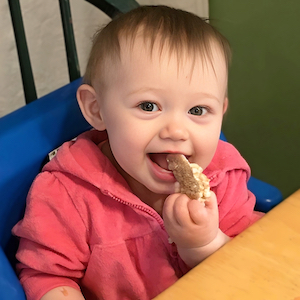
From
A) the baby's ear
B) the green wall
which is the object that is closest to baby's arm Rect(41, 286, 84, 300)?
the baby's ear

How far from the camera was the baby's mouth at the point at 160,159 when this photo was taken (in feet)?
2.06

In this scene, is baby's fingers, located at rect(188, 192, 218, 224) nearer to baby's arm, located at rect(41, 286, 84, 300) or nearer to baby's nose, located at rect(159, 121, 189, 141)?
baby's nose, located at rect(159, 121, 189, 141)

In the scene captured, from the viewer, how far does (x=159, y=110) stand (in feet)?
1.97

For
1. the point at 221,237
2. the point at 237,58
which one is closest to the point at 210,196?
the point at 221,237

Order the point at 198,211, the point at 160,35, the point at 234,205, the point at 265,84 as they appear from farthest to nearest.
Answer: the point at 265,84 < the point at 234,205 < the point at 160,35 < the point at 198,211

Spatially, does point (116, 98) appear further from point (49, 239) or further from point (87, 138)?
point (49, 239)

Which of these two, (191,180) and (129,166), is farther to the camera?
(129,166)

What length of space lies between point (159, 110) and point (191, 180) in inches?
5.2

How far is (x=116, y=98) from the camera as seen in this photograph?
2.05 feet

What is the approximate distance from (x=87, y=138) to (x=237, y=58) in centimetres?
76

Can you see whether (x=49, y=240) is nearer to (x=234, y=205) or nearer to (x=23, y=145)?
(x=23, y=145)

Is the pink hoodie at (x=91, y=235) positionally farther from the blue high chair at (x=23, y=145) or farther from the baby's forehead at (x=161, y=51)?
the baby's forehead at (x=161, y=51)

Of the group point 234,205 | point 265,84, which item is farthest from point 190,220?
point 265,84

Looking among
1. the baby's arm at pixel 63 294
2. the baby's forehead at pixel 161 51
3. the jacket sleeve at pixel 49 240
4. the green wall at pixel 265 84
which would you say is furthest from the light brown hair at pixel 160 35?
the green wall at pixel 265 84
